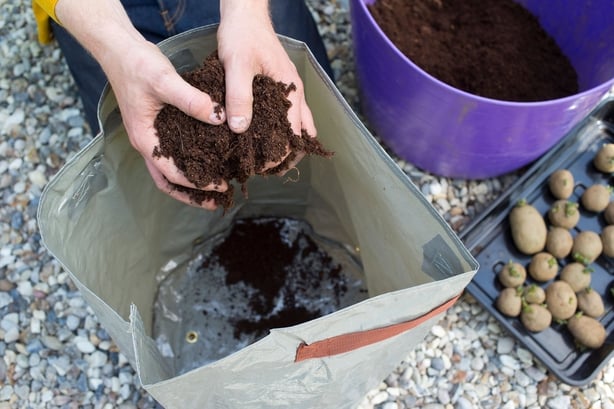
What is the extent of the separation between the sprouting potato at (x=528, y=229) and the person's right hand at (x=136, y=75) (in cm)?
76

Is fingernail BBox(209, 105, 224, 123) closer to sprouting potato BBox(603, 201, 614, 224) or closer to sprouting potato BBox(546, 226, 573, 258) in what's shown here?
sprouting potato BBox(546, 226, 573, 258)

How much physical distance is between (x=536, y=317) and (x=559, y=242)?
0.20 meters

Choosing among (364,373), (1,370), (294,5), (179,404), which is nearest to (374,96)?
(294,5)

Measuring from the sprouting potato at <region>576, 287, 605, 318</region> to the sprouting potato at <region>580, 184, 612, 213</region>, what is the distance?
0.73 feet

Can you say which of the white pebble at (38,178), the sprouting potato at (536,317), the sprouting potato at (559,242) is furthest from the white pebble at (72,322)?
the sprouting potato at (559,242)

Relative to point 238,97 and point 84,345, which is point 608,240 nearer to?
point 238,97

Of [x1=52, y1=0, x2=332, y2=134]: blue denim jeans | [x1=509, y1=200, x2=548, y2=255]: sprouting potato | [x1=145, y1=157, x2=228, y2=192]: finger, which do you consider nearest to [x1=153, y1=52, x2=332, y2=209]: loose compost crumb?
[x1=145, y1=157, x2=228, y2=192]: finger

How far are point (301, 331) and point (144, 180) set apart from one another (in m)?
0.55

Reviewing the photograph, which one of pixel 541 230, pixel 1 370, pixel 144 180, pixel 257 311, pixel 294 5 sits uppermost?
pixel 294 5

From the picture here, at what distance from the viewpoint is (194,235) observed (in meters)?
1.38

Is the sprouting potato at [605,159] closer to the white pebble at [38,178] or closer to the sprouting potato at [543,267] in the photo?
the sprouting potato at [543,267]

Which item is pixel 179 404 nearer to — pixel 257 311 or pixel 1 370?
pixel 257 311

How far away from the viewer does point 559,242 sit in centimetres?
135

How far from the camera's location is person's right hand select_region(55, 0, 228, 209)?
0.86 metres
